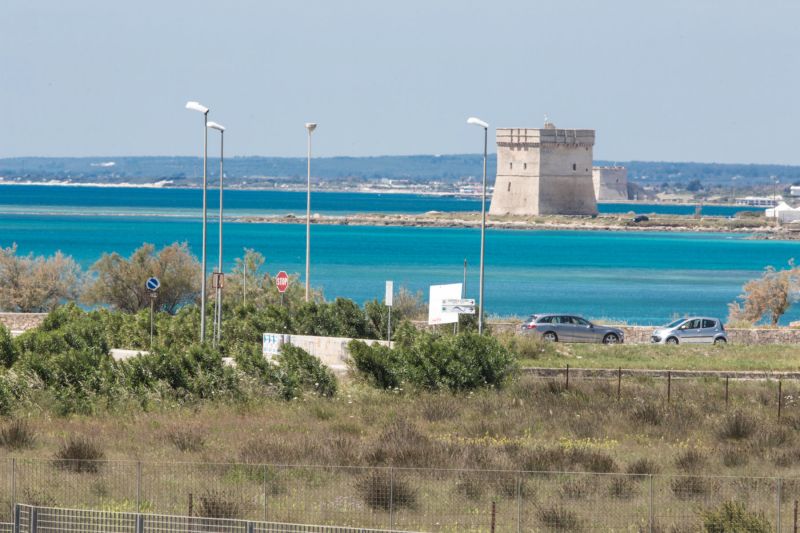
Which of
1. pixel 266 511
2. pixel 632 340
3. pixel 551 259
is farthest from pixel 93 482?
pixel 551 259

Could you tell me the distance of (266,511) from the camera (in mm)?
15086

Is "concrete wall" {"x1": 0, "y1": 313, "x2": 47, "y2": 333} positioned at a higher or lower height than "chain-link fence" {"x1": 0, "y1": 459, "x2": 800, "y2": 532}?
lower

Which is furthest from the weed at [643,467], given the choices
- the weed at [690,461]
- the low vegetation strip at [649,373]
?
the low vegetation strip at [649,373]

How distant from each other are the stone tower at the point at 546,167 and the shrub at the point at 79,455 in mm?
127312

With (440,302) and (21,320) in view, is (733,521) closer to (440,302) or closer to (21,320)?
(440,302)

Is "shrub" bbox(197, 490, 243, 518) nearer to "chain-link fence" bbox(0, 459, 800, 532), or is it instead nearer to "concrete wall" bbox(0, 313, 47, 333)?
"chain-link fence" bbox(0, 459, 800, 532)

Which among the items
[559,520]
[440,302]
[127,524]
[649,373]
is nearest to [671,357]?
[649,373]

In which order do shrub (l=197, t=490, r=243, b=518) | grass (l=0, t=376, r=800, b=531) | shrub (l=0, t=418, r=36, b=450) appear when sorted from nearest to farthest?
shrub (l=197, t=490, r=243, b=518) < grass (l=0, t=376, r=800, b=531) < shrub (l=0, t=418, r=36, b=450)

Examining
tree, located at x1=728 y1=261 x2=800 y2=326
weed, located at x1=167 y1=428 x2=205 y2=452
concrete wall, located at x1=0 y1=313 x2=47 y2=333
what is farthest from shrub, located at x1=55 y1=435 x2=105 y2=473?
tree, located at x1=728 y1=261 x2=800 y2=326

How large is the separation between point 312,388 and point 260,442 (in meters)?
5.64

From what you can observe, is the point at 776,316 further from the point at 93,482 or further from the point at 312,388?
the point at 93,482

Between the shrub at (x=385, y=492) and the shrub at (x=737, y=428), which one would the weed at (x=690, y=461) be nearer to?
the shrub at (x=737, y=428)

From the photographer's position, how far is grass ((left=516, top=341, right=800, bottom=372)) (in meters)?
30.1

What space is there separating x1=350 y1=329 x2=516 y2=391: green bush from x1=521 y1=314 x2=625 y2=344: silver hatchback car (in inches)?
371
